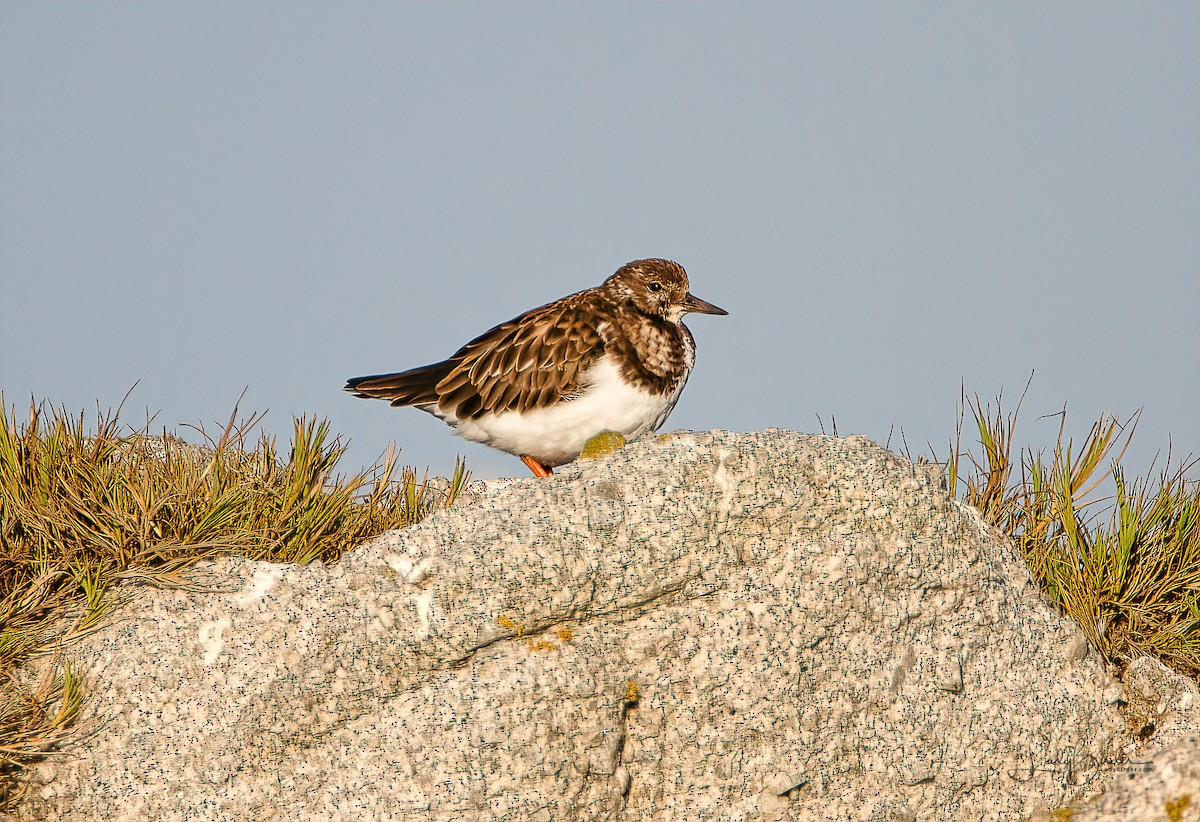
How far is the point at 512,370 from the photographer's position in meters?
7.41

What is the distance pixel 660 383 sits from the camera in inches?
284

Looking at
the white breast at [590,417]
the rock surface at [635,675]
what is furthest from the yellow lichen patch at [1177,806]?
the white breast at [590,417]

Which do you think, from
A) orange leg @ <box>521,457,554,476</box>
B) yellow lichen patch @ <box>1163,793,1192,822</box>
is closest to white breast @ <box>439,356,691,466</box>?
orange leg @ <box>521,457,554,476</box>

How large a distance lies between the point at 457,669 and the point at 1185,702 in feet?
12.5

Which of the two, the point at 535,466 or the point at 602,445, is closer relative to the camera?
the point at 602,445

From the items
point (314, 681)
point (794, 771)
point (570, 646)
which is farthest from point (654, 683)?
point (314, 681)

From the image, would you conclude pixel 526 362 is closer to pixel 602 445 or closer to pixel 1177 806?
pixel 602 445

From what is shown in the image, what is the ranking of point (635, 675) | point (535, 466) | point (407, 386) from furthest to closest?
point (407, 386), point (535, 466), point (635, 675)

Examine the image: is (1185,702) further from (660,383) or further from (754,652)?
(660,383)

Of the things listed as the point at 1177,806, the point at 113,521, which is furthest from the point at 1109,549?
the point at 113,521

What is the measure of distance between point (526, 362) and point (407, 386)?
0.98 metres

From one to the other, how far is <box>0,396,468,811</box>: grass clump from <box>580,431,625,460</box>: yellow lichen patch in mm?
1211

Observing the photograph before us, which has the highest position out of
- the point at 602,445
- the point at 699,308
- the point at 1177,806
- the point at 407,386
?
the point at 699,308

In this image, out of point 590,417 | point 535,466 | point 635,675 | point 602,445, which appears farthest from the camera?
point 535,466
